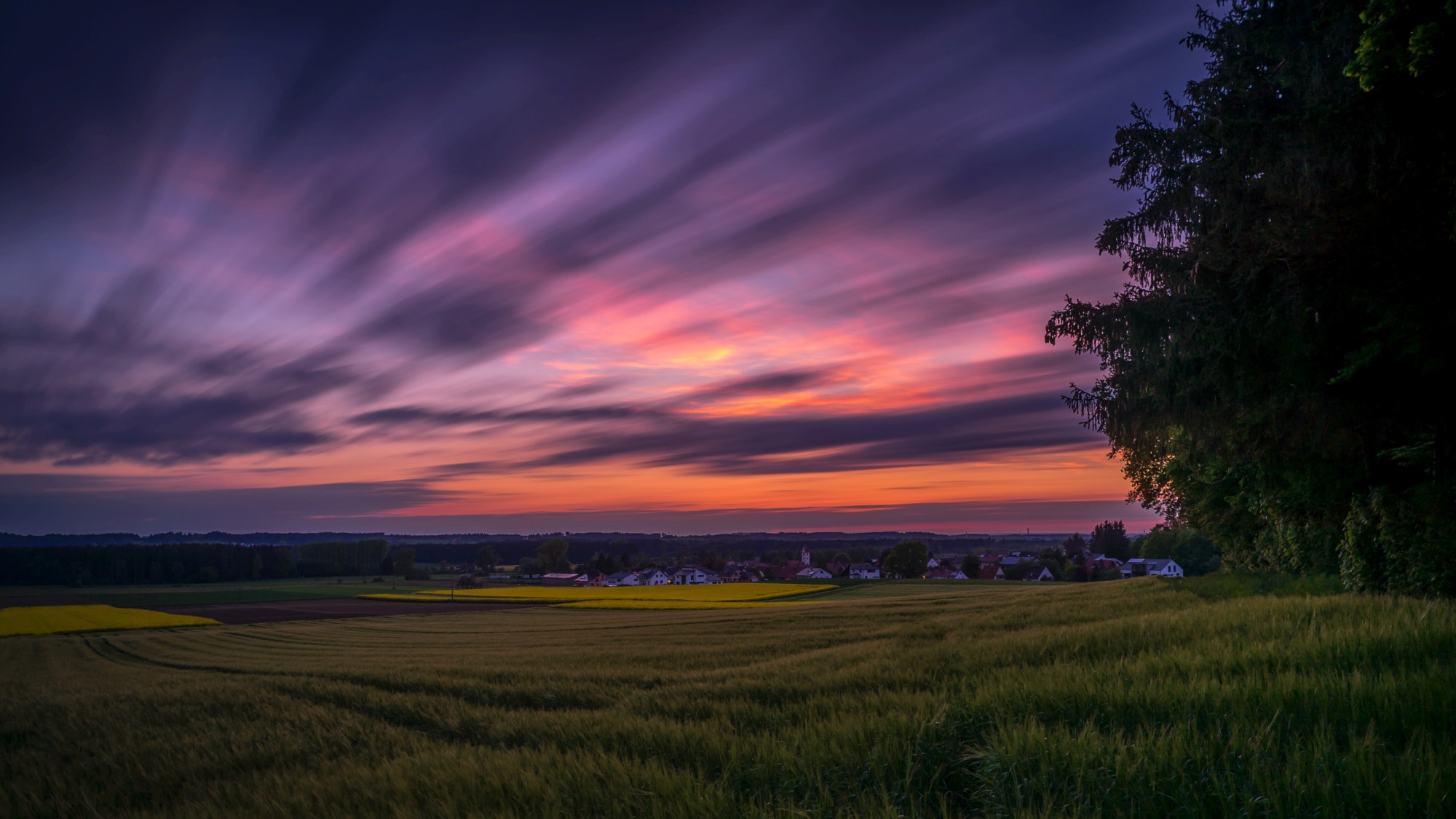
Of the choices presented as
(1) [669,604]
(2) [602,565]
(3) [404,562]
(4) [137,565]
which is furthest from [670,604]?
(4) [137,565]

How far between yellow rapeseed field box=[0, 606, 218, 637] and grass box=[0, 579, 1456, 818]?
62778mm

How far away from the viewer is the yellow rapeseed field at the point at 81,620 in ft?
185

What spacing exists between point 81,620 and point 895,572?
10733 centimetres

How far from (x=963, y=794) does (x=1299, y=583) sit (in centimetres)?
1906

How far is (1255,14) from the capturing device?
1332cm

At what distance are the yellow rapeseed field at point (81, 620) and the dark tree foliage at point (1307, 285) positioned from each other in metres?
74.6

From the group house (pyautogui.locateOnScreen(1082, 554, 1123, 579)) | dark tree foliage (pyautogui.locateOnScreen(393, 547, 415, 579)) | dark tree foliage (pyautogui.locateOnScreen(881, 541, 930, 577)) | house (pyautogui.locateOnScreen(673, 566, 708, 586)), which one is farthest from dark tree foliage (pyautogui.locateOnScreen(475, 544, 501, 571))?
house (pyautogui.locateOnScreen(1082, 554, 1123, 579))

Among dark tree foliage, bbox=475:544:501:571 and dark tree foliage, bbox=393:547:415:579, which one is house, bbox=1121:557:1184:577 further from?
dark tree foliage, bbox=393:547:415:579

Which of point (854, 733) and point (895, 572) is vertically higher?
point (854, 733)

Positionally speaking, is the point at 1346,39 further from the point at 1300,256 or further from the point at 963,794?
the point at 963,794

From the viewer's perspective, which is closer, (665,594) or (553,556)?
(665,594)

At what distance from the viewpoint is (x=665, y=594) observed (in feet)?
236

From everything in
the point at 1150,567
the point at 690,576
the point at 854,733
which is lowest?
the point at 690,576

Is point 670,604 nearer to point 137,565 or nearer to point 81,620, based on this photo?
point 81,620
